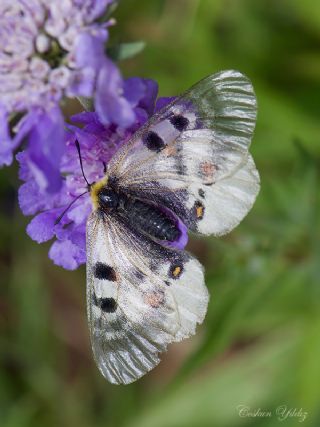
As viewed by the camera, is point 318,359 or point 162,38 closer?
point 318,359

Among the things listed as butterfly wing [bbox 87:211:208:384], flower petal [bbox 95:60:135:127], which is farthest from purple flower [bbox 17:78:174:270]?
flower petal [bbox 95:60:135:127]

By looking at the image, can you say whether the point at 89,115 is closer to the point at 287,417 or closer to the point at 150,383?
the point at 287,417

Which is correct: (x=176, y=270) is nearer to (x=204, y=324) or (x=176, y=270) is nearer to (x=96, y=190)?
(x=96, y=190)

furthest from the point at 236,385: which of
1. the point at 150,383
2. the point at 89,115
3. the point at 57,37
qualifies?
the point at 57,37

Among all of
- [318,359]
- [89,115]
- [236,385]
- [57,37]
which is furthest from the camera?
[236,385]

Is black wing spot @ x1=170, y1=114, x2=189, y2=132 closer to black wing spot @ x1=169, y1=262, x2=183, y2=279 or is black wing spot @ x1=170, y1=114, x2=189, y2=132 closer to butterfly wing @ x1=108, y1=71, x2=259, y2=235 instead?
A: butterfly wing @ x1=108, y1=71, x2=259, y2=235

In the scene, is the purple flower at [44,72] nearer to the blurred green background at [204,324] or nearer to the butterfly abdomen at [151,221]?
the butterfly abdomen at [151,221]
